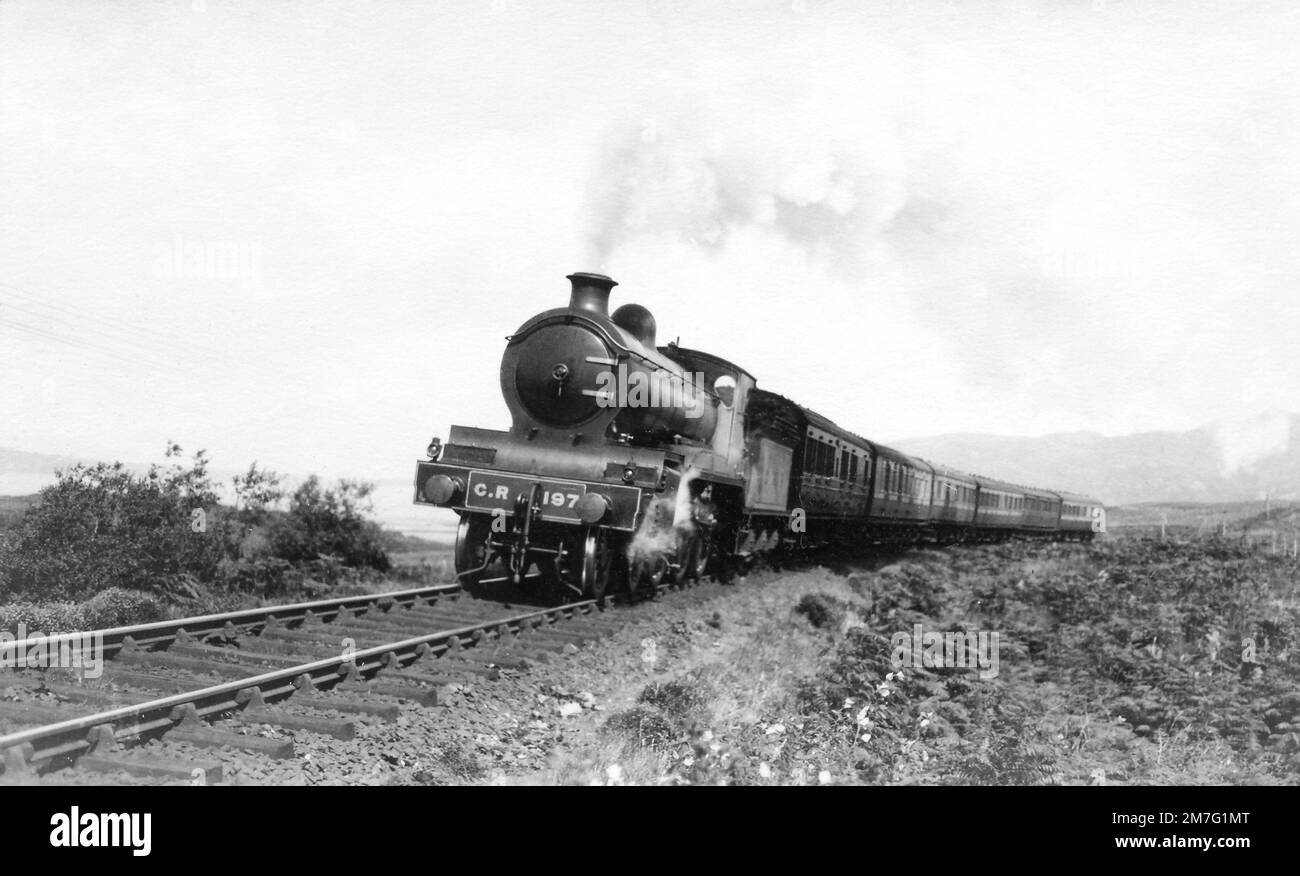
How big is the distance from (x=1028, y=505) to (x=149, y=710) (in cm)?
3408

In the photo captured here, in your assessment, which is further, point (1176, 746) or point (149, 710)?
point (1176, 746)

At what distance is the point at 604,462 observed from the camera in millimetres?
9086

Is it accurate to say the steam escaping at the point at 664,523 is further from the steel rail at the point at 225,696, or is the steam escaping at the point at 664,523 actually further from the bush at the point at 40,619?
the bush at the point at 40,619

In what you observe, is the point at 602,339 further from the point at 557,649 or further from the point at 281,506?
the point at 281,506

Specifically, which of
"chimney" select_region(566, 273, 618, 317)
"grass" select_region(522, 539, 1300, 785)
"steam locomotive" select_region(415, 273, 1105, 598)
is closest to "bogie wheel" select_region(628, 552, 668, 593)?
"steam locomotive" select_region(415, 273, 1105, 598)

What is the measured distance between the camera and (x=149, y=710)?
4.55 metres

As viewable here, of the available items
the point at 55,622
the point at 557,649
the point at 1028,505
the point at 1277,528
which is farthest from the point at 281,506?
the point at 1028,505

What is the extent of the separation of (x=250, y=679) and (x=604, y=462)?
4.47 meters
